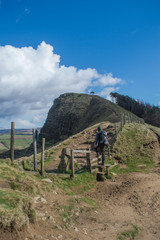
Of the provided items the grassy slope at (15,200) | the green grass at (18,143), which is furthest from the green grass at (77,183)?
the green grass at (18,143)

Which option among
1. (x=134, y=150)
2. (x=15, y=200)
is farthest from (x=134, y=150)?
(x=15, y=200)

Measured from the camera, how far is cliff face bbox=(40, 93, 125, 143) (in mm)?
69062

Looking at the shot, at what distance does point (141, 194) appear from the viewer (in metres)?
10.0

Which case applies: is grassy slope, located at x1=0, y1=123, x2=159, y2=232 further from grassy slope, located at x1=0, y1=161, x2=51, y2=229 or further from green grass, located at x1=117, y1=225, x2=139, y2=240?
green grass, located at x1=117, y1=225, x2=139, y2=240

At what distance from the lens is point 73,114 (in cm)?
7881

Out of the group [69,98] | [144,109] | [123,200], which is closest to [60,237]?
[123,200]

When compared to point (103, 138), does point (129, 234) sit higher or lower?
lower

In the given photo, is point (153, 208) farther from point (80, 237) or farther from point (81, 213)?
point (80, 237)

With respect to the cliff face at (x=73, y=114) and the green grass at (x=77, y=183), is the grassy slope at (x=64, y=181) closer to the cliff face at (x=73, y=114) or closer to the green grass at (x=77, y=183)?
the green grass at (x=77, y=183)

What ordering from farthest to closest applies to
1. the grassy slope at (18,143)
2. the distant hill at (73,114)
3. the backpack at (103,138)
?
A: the grassy slope at (18,143) < the distant hill at (73,114) < the backpack at (103,138)

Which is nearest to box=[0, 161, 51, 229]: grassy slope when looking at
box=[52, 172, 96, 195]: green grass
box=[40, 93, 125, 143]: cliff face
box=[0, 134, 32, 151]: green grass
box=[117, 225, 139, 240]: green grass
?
box=[52, 172, 96, 195]: green grass

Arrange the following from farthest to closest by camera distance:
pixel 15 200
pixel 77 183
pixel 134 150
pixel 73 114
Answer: pixel 73 114, pixel 134 150, pixel 77 183, pixel 15 200

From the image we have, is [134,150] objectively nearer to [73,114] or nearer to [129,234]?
[129,234]

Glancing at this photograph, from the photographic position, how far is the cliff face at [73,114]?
227 feet
